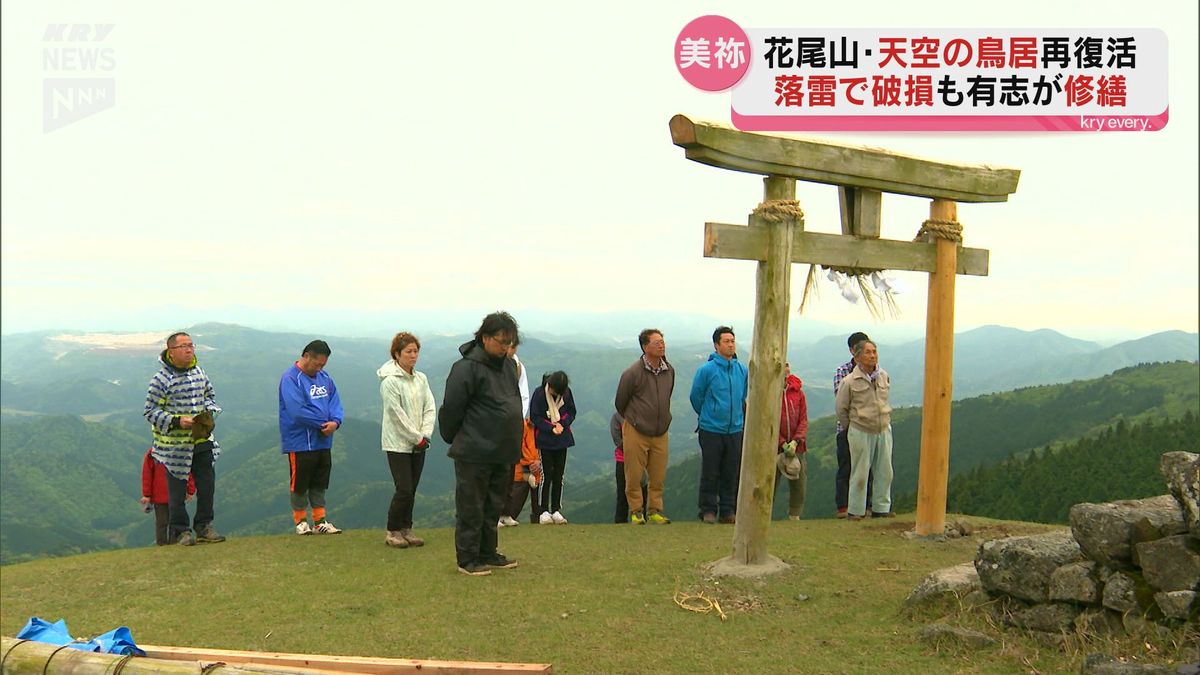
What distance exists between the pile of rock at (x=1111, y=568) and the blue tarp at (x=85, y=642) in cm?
541

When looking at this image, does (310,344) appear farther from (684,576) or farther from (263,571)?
(684,576)

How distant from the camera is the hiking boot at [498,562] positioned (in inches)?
280

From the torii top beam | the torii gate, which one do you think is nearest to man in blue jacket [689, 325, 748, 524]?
the torii gate

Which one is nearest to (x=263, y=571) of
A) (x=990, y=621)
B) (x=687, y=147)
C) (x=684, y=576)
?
(x=684, y=576)

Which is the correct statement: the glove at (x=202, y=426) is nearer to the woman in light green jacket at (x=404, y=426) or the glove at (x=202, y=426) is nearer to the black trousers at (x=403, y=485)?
the woman in light green jacket at (x=404, y=426)

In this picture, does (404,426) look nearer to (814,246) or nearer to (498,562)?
(498,562)

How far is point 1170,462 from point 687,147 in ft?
12.5

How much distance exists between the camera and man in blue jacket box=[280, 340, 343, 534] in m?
8.45

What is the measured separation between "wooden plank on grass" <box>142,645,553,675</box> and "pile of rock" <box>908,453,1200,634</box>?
3052 mm

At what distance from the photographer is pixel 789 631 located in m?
5.44

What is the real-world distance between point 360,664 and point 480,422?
2.51 m

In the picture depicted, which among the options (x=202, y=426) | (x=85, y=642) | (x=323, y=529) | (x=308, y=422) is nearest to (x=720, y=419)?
(x=308, y=422)

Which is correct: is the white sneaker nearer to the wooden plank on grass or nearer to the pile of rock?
the wooden plank on grass

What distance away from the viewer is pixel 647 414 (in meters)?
9.12
